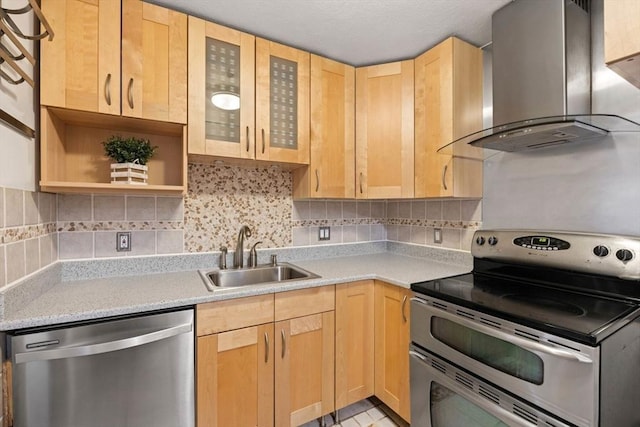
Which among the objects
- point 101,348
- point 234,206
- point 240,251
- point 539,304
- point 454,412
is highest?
point 234,206

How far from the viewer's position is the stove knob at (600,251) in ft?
3.96

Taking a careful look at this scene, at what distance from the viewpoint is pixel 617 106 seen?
52.6 inches

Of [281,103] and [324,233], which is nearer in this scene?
[281,103]

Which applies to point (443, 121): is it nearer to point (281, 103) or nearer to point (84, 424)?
point (281, 103)

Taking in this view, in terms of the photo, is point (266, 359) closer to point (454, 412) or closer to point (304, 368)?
point (304, 368)

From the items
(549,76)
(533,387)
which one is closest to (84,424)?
(533,387)

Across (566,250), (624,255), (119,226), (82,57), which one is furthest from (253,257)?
(624,255)

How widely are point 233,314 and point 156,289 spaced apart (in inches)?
15.3

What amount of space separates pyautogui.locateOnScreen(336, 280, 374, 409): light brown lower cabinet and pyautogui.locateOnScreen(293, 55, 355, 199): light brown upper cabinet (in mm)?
657

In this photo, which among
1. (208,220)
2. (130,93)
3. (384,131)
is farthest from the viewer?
(384,131)

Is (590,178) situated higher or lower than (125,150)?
lower

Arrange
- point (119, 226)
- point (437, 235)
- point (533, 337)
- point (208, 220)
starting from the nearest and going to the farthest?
1. point (533, 337)
2. point (119, 226)
3. point (208, 220)
4. point (437, 235)

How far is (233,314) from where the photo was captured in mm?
1394

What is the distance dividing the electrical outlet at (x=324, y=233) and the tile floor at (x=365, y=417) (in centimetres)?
113
